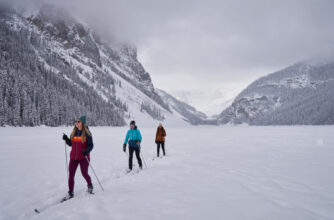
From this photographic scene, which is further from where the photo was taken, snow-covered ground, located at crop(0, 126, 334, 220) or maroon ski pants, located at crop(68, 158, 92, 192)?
maroon ski pants, located at crop(68, 158, 92, 192)

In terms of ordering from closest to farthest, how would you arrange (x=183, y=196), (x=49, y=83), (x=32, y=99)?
1. (x=183, y=196)
2. (x=32, y=99)
3. (x=49, y=83)

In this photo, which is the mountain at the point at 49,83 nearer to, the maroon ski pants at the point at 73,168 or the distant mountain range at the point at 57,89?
the distant mountain range at the point at 57,89

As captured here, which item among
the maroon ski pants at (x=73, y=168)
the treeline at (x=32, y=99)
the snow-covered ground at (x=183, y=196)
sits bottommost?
the snow-covered ground at (x=183, y=196)

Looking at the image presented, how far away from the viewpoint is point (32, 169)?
969 cm

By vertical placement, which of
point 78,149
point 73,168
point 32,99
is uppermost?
point 32,99

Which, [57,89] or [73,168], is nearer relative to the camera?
[73,168]

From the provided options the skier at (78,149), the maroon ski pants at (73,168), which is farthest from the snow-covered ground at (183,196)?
the skier at (78,149)

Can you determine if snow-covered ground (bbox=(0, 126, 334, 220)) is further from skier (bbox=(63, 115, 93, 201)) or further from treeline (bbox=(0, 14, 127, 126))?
treeline (bbox=(0, 14, 127, 126))

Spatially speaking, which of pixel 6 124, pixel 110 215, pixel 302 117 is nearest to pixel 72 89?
pixel 6 124

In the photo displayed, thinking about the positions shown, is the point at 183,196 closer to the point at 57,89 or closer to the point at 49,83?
the point at 49,83

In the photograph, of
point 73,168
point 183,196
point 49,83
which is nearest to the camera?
point 183,196

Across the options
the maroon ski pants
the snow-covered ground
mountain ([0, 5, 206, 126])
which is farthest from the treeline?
the maroon ski pants

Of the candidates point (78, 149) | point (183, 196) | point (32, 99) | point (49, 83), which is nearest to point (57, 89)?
point (49, 83)

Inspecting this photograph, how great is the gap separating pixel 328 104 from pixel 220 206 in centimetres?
15339
